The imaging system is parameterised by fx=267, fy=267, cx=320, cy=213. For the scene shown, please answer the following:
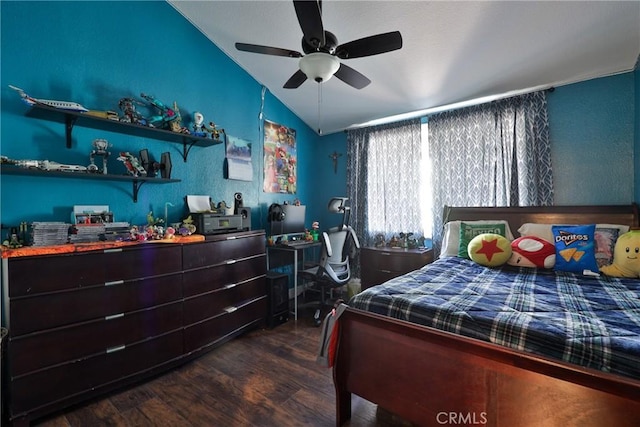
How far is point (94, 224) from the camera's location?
184 cm

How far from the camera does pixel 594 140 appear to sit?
2.46m

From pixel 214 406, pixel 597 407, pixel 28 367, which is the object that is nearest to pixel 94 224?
pixel 28 367

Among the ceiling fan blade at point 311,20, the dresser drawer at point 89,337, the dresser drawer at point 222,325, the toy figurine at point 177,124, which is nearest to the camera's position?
the ceiling fan blade at point 311,20

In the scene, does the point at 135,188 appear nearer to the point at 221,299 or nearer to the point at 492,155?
the point at 221,299

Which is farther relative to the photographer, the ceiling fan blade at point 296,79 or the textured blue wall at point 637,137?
the textured blue wall at point 637,137

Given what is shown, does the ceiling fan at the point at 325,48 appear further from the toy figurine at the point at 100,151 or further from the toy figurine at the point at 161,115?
the toy figurine at the point at 100,151

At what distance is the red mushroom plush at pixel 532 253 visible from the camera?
6.68 ft

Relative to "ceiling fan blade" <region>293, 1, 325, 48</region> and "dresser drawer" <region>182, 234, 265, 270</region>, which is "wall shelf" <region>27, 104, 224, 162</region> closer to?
"dresser drawer" <region>182, 234, 265, 270</region>

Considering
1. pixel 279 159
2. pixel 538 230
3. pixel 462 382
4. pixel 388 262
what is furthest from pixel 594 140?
pixel 279 159

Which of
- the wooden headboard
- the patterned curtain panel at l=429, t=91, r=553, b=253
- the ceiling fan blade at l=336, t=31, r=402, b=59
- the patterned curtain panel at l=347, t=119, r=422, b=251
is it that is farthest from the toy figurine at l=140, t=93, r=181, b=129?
the wooden headboard

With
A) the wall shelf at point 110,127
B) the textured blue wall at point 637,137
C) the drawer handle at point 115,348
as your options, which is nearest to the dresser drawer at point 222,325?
the drawer handle at point 115,348

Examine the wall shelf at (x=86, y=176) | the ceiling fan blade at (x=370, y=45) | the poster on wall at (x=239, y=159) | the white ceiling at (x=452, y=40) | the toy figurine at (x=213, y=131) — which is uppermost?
the white ceiling at (x=452, y=40)

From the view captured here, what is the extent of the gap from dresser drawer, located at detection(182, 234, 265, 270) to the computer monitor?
0.50 m

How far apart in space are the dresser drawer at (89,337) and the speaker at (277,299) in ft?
3.02
